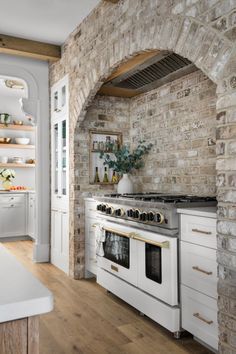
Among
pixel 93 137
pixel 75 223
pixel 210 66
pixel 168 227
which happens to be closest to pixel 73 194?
pixel 75 223

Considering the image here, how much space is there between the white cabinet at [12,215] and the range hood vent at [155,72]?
3.73m

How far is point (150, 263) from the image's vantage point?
2793 mm

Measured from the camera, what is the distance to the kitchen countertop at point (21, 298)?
2.44 feet

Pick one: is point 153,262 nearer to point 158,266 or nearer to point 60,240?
point 158,266

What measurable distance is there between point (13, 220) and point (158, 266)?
15.3 feet

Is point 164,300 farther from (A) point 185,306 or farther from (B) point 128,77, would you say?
(B) point 128,77

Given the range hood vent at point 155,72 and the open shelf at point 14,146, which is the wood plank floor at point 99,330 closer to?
the range hood vent at point 155,72

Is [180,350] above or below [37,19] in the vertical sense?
below

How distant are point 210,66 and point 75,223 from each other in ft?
8.75

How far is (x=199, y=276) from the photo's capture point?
2330 mm

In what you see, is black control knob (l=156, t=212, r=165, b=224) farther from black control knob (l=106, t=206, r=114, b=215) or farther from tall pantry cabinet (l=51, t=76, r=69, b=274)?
tall pantry cabinet (l=51, t=76, r=69, b=274)

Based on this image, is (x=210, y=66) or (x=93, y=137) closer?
(x=210, y=66)

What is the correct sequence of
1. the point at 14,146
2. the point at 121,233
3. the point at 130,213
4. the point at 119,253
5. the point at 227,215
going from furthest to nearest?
the point at 14,146 → the point at 119,253 → the point at 121,233 → the point at 130,213 → the point at 227,215

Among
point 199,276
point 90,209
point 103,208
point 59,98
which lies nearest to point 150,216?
point 199,276
